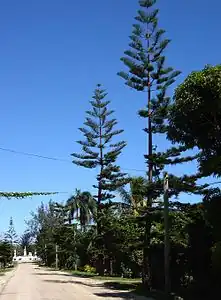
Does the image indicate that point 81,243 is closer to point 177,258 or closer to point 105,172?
point 105,172

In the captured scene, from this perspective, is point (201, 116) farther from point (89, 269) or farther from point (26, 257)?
point (26, 257)

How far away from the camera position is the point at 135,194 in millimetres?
26172

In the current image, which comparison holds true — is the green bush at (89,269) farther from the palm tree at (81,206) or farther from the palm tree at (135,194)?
the palm tree at (135,194)

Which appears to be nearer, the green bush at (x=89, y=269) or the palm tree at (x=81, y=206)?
the green bush at (x=89, y=269)

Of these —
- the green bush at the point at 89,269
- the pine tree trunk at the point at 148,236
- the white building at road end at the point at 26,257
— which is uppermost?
the pine tree trunk at the point at 148,236

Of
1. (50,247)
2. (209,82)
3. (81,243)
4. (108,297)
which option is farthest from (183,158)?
(50,247)

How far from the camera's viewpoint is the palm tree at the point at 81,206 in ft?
182

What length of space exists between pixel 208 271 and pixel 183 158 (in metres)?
8.77

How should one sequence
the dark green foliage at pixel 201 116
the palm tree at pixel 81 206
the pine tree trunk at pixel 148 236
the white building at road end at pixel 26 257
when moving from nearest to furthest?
the dark green foliage at pixel 201 116, the pine tree trunk at pixel 148 236, the palm tree at pixel 81 206, the white building at road end at pixel 26 257

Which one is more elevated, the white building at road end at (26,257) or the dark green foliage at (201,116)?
the dark green foliage at (201,116)

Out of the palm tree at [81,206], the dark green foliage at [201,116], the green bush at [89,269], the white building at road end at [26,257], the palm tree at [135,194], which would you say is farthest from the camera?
the white building at road end at [26,257]

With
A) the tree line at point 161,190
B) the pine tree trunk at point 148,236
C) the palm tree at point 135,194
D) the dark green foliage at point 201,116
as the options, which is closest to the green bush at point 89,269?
the tree line at point 161,190

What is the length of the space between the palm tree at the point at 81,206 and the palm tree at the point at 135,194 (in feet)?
54.9

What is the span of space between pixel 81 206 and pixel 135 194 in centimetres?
3046
